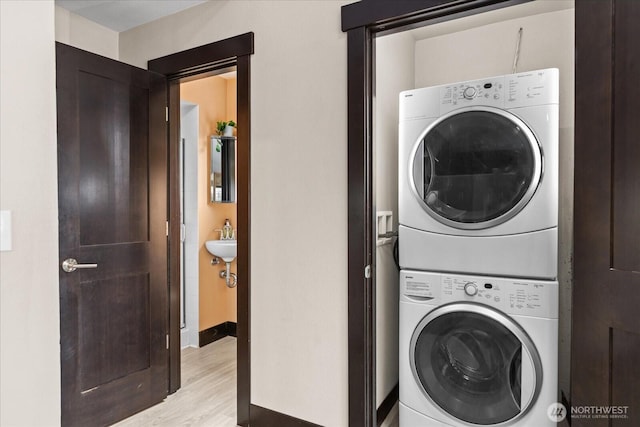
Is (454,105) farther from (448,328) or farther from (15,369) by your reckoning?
(15,369)

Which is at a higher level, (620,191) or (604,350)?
(620,191)

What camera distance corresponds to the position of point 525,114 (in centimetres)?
197

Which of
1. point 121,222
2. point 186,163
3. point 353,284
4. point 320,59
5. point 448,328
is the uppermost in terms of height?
point 320,59

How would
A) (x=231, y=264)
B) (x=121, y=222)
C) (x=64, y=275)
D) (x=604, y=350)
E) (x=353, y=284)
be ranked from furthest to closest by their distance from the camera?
1. (x=231, y=264)
2. (x=121, y=222)
3. (x=64, y=275)
4. (x=353, y=284)
5. (x=604, y=350)

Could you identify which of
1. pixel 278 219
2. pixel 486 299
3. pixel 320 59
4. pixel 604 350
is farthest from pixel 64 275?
pixel 604 350

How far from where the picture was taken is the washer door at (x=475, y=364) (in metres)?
1.95

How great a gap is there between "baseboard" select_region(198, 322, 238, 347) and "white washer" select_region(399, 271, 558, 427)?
80.1 inches

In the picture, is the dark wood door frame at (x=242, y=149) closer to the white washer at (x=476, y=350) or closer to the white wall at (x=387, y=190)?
the white wall at (x=387, y=190)

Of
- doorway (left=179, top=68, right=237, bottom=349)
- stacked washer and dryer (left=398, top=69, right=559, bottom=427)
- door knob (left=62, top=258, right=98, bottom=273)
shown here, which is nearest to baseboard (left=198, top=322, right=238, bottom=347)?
doorway (left=179, top=68, right=237, bottom=349)

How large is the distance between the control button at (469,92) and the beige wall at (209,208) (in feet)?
7.70

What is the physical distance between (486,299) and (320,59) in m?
1.44

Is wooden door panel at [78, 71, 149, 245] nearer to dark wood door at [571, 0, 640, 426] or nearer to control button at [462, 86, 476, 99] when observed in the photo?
control button at [462, 86, 476, 99]

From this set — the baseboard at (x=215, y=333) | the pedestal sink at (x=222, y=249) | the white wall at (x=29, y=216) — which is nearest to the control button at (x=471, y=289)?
the white wall at (x=29, y=216)

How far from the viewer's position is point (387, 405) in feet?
8.20
